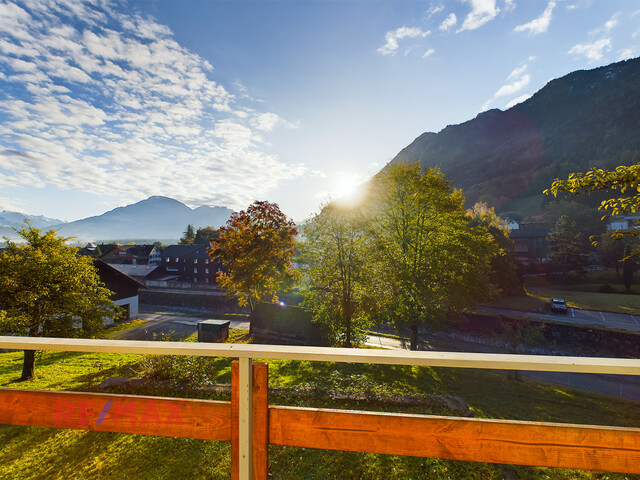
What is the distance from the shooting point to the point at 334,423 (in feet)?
4.99

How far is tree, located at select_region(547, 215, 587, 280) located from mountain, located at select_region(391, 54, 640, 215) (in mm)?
28875

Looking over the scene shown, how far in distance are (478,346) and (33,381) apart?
25.9 metres

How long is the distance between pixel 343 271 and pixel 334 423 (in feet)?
42.5

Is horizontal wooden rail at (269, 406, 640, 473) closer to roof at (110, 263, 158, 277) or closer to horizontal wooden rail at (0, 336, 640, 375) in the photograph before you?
horizontal wooden rail at (0, 336, 640, 375)

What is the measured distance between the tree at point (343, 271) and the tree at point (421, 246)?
0.92m

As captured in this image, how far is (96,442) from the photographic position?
15.1 feet

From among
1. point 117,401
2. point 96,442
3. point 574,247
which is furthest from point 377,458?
point 574,247

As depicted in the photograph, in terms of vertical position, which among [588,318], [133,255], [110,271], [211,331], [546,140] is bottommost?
[588,318]

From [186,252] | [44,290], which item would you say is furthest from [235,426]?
[186,252]

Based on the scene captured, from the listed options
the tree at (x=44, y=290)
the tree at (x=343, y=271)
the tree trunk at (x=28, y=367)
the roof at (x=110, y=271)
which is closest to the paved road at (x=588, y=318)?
the tree at (x=343, y=271)

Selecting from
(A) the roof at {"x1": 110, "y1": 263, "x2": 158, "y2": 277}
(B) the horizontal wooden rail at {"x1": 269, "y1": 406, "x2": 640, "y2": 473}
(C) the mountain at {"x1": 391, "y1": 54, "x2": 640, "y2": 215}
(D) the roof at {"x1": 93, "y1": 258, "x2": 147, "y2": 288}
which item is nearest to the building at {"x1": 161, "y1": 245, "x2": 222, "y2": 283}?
(A) the roof at {"x1": 110, "y1": 263, "x2": 158, "y2": 277}

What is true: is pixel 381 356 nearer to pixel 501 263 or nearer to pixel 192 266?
pixel 501 263

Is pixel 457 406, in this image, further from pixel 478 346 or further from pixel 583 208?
pixel 583 208

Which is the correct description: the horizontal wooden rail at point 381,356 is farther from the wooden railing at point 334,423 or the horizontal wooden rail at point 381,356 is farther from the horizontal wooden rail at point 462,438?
the horizontal wooden rail at point 462,438
